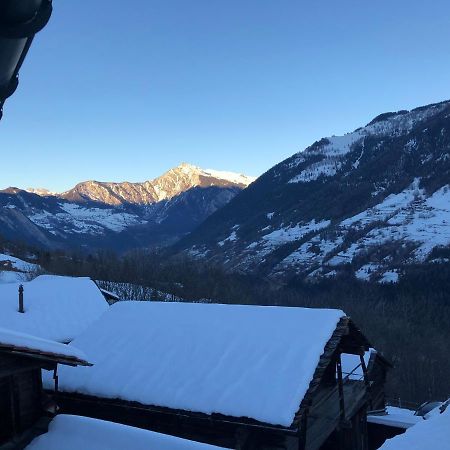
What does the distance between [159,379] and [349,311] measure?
89860mm

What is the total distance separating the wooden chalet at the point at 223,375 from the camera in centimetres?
1342

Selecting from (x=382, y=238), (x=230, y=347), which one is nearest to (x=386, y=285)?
(x=382, y=238)

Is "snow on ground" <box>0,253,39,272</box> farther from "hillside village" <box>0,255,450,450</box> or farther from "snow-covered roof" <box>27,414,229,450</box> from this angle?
"snow-covered roof" <box>27,414,229,450</box>

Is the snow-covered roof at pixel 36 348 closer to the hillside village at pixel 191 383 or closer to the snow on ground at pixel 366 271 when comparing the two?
the hillside village at pixel 191 383

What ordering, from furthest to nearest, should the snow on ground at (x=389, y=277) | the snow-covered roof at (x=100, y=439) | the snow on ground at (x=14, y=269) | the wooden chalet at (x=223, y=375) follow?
1. the snow on ground at (x=389, y=277)
2. the snow on ground at (x=14, y=269)
3. the wooden chalet at (x=223, y=375)
4. the snow-covered roof at (x=100, y=439)

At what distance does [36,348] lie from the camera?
10.2m

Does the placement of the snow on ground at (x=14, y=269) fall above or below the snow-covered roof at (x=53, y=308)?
below

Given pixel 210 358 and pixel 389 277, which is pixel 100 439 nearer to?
pixel 210 358

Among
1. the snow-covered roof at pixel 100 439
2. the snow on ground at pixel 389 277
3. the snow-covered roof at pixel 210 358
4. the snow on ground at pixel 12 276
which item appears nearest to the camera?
the snow-covered roof at pixel 100 439

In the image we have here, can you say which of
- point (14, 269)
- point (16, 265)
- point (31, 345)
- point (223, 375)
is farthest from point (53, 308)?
point (16, 265)

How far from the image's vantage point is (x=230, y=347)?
1588 centimetres

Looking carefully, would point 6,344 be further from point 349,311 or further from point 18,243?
point 18,243

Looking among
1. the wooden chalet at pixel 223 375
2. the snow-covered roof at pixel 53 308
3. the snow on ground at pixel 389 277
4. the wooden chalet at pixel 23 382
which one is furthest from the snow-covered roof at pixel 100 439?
the snow on ground at pixel 389 277

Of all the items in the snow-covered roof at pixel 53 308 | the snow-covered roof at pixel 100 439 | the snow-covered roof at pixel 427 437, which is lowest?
the snow-covered roof at pixel 53 308
